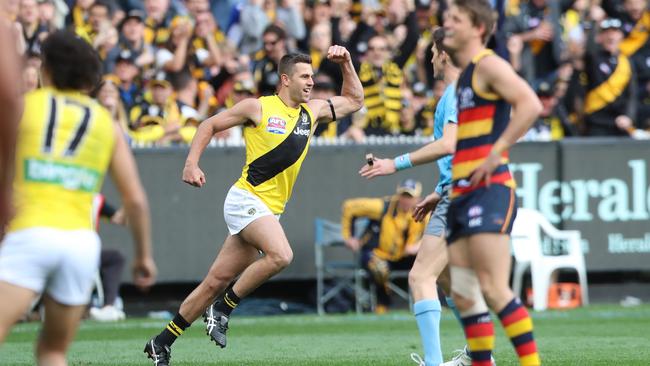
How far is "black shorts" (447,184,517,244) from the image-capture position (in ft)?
24.3

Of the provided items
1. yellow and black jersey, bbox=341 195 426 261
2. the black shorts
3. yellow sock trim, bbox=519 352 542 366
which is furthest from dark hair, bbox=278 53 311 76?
yellow and black jersey, bbox=341 195 426 261

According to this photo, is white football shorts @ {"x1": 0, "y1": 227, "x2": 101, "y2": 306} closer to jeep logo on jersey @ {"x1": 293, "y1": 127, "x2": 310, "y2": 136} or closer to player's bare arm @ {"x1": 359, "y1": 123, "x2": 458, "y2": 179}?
player's bare arm @ {"x1": 359, "y1": 123, "x2": 458, "y2": 179}

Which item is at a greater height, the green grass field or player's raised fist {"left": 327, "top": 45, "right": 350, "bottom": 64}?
player's raised fist {"left": 327, "top": 45, "right": 350, "bottom": 64}

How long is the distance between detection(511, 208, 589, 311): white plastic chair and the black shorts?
999cm

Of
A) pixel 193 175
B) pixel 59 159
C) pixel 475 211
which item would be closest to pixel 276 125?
pixel 193 175

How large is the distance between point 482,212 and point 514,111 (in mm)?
604

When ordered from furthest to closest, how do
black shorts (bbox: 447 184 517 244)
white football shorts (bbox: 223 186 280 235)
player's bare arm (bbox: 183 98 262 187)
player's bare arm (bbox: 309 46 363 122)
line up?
1. player's bare arm (bbox: 309 46 363 122)
2. white football shorts (bbox: 223 186 280 235)
3. player's bare arm (bbox: 183 98 262 187)
4. black shorts (bbox: 447 184 517 244)

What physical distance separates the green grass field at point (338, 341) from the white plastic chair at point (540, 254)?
841mm

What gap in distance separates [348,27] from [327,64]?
1197 mm

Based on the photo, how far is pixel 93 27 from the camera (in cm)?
1822

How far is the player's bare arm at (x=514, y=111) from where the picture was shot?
23.7 ft

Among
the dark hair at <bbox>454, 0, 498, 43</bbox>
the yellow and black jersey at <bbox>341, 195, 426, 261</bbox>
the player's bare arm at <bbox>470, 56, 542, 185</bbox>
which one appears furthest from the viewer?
the yellow and black jersey at <bbox>341, 195, 426, 261</bbox>

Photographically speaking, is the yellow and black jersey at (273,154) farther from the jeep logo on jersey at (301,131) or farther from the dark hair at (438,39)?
the dark hair at (438,39)

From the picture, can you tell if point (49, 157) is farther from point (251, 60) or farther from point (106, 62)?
point (251, 60)
